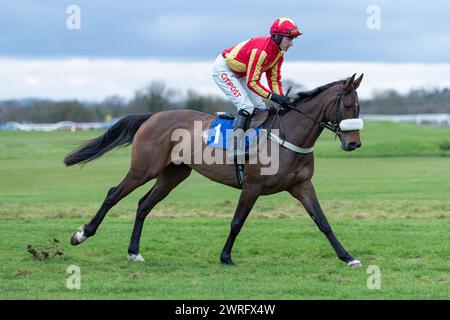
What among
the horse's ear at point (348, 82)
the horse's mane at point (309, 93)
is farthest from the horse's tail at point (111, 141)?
the horse's ear at point (348, 82)

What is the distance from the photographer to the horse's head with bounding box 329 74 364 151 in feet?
29.7

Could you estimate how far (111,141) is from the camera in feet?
36.8

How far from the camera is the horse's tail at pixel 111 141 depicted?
1100 centimetres

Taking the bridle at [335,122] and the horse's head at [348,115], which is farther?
the bridle at [335,122]

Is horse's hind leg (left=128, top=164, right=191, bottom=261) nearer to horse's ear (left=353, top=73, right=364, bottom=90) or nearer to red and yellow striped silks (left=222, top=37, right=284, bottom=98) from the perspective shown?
red and yellow striped silks (left=222, top=37, right=284, bottom=98)

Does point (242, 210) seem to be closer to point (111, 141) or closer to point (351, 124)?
point (351, 124)

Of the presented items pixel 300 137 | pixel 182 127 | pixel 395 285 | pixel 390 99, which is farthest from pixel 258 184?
pixel 390 99

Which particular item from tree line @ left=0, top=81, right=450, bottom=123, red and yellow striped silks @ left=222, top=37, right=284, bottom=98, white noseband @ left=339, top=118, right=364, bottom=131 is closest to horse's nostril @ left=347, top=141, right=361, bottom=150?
white noseband @ left=339, top=118, right=364, bottom=131

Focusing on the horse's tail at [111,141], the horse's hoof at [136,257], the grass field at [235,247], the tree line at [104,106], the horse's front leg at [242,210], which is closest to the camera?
the grass field at [235,247]

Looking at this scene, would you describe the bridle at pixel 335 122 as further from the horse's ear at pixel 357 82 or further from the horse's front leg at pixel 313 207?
the horse's front leg at pixel 313 207

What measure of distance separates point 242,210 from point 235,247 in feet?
4.20

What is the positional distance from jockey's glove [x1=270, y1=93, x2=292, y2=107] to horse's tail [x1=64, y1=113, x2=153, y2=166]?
2.19 m

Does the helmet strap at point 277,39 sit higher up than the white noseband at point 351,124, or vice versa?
the helmet strap at point 277,39

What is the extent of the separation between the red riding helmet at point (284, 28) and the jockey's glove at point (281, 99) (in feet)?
2.56
